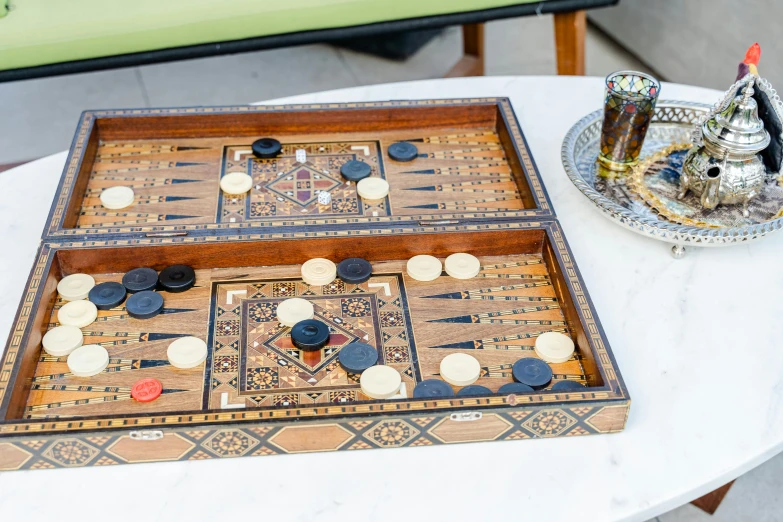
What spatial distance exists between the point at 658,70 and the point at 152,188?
242cm

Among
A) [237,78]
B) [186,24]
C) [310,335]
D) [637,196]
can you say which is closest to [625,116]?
[637,196]

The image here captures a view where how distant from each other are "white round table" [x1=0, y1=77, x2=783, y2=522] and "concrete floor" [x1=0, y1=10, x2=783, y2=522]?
1918 millimetres

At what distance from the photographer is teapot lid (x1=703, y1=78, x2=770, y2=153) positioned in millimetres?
1484

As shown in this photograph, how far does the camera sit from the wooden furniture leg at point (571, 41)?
8.93 ft

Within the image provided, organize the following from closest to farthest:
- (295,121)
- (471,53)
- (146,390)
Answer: (146,390) < (295,121) < (471,53)

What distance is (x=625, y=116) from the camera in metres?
1.69

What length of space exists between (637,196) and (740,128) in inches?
10.4

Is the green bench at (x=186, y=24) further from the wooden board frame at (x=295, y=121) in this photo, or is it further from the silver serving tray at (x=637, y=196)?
the silver serving tray at (x=637, y=196)

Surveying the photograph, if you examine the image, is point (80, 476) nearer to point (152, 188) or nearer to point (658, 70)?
point (152, 188)

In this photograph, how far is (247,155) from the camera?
189 centimetres

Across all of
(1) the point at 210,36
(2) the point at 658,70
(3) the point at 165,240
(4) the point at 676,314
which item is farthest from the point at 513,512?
(2) the point at 658,70

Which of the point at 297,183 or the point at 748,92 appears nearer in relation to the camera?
the point at 748,92

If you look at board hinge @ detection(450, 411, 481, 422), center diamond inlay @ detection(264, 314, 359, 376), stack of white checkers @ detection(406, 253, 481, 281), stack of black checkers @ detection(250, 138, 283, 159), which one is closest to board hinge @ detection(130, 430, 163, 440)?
center diamond inlay @ detection(264, 314, 359, 376)

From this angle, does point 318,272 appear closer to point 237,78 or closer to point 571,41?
point 571,41
